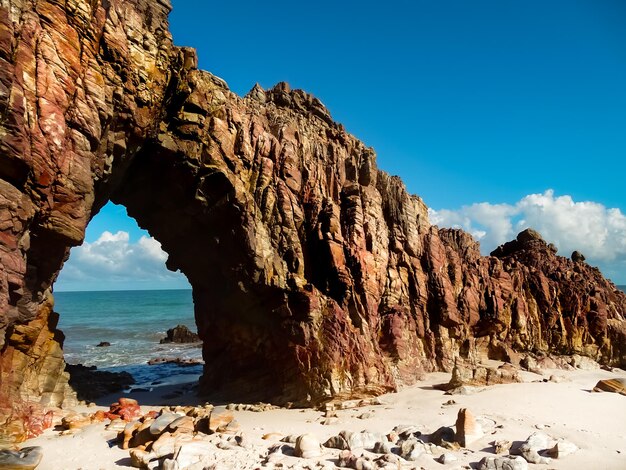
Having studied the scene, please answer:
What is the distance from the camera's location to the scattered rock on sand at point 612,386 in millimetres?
20258

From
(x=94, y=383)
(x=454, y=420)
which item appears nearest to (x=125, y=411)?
(x=94, y=383)

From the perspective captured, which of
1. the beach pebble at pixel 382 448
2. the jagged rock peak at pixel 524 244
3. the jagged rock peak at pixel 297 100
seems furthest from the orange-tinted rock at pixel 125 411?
the jagged rock peak at pixel 524 244

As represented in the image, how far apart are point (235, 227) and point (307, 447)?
11.1 meters

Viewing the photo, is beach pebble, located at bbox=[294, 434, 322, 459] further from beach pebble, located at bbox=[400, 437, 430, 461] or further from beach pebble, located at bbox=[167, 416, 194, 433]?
beach pebble, located at bbox=[167, 416, 194, 433]

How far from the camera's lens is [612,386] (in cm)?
2052

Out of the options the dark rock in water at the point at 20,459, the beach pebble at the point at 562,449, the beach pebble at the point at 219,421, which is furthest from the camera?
the beach pebble at the point at 219,421

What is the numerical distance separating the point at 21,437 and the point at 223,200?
12.4m

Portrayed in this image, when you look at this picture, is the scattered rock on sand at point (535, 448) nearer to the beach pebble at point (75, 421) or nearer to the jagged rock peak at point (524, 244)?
the beach pebble at point (75, 421)

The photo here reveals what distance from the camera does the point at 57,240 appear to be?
16.2 meters

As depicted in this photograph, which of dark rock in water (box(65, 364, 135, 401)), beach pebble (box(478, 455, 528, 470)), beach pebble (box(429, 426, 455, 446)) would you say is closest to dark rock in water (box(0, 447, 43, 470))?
dark rock in water (box(65, 364, 135, 401))

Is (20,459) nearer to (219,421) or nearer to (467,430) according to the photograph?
(219,421)

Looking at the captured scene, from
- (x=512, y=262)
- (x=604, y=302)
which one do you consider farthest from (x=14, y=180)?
(x=604, y=302)

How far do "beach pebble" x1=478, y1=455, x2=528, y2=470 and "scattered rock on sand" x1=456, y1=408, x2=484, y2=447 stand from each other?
4.93 feet

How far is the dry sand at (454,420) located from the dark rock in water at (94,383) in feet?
9.32
